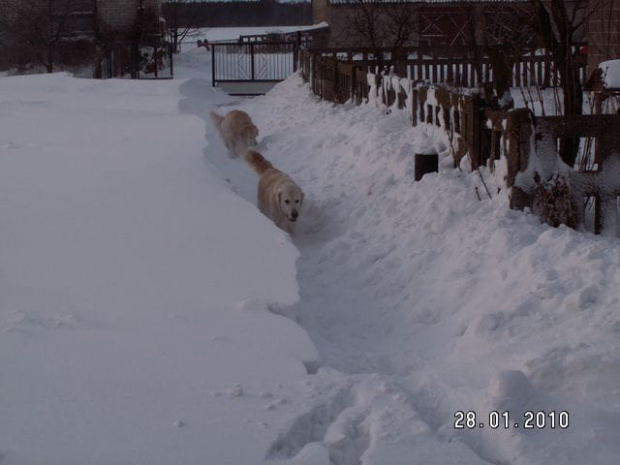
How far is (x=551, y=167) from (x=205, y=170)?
15.2 ft

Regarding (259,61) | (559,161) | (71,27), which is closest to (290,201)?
(559,161)

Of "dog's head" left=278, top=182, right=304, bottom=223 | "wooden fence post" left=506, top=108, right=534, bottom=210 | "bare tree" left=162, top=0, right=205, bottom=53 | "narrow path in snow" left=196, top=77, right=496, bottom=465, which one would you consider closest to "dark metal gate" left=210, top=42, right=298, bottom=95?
"bare tree" left=162, top=0, right=205, bottom=53

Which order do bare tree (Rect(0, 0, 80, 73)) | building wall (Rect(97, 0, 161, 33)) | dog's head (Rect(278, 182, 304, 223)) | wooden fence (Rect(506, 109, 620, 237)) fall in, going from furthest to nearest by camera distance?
building wall (Rect(97, 0, 161, 33)) → bare tree (Rect(0, 0, 80, 73)) → dog's head (Rect(278, 182, 304, 223)) → wooden fence (Rect(506, 109, 620, 237))

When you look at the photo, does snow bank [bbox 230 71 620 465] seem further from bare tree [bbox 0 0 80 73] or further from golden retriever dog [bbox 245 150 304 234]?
bare tree [bbox 0 0 80 73]

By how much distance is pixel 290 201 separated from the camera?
34.8 feet

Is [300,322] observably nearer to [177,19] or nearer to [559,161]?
[559,161]

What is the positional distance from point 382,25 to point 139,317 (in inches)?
1093

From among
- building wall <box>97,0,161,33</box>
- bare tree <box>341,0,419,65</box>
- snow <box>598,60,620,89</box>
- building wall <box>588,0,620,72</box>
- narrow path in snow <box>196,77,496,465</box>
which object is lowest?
narrow path in snow <box>196,77,496,465</box>

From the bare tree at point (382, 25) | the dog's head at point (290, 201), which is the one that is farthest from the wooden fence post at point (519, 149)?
the bare tree at point (382, 25)

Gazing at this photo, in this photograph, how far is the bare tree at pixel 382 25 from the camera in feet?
75.8

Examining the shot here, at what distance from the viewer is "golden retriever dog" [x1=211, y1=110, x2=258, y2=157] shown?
16.2m

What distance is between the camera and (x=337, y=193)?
454 inches

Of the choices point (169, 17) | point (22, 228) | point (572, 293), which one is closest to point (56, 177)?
point (22, 228)

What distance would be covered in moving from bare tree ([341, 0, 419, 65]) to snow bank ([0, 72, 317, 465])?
11.8 metres
